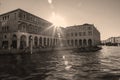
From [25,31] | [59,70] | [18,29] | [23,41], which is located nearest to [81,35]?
[25,31]

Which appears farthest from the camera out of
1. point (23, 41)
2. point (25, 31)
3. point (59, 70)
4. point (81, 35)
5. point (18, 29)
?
point (81, 35)

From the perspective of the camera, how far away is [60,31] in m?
76.7

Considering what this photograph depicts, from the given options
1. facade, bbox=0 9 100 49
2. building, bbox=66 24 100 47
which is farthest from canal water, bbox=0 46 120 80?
building, bbox=66 24 100 47

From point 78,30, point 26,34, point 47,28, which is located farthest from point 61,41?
point 26,34

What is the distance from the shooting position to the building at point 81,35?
7119 cm

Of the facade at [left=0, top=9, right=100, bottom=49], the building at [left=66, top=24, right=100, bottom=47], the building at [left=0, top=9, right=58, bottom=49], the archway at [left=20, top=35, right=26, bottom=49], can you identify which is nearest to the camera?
the building at [left=0, top=9, right=58, bottom=49]

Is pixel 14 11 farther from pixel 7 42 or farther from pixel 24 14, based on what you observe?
pixel 7 42

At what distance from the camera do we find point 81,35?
74.6 metres

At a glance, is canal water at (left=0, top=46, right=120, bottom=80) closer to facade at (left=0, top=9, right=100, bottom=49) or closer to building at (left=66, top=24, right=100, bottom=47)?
facade at (left=0, top=9, right=100, bottom=49)

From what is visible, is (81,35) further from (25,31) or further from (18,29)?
(18,29)

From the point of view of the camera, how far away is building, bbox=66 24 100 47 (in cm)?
7119

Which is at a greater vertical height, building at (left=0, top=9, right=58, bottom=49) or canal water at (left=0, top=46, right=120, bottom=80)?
building at (left=0, top=9, right=58, bottom=49)

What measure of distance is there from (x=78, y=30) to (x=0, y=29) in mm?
47054

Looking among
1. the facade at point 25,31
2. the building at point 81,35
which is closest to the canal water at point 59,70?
the facade at point 25,31
